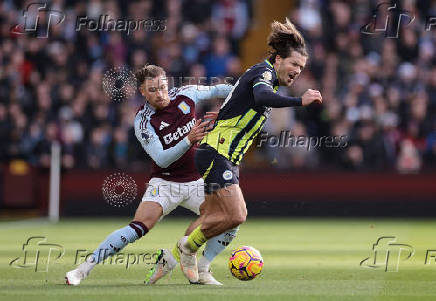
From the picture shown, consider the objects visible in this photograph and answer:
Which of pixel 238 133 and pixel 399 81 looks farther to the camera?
pixel 399 81

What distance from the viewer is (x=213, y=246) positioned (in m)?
9.44

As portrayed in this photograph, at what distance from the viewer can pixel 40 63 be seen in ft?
68.5

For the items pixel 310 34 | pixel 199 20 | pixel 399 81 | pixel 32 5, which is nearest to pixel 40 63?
pixel 32 5

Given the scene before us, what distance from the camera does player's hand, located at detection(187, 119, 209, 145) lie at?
9008mm

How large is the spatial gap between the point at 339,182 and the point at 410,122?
5.87 feet

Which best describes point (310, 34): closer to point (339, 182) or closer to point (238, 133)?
point (339, 182)
